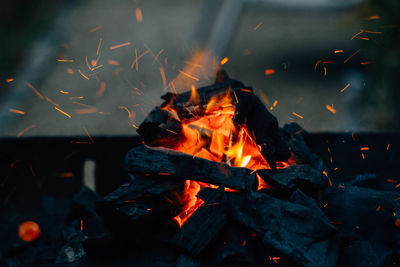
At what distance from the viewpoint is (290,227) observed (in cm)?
149

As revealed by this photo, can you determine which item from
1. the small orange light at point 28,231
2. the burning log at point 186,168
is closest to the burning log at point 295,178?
the burning log at point 186,168

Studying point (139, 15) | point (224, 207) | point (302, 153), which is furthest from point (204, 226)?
point (139, 15)

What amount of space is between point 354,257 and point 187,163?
111cm

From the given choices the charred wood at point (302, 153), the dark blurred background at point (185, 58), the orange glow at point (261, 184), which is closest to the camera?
the orange glow at point (261, 184)

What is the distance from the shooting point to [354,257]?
1.46 meters

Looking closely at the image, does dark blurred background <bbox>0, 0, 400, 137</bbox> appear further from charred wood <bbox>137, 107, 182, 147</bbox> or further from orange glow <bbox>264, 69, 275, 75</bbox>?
charred wood <bbox>137, 107, 182, 147</bbox>

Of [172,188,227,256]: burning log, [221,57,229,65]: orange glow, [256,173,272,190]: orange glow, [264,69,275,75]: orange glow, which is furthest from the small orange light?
[264,69,275,75]: orange glow

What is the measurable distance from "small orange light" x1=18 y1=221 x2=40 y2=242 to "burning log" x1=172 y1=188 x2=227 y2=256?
150 centimetres

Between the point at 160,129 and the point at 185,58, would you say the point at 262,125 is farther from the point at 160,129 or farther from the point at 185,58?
the point at 185,58

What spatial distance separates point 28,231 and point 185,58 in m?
3.13

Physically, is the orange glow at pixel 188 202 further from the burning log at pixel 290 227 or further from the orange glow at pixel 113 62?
the orange glow at pixel 113 62

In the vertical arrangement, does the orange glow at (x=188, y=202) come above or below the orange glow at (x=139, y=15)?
below

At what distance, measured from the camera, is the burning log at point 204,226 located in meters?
1.39

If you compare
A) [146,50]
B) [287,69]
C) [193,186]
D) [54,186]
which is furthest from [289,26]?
[54,186]
